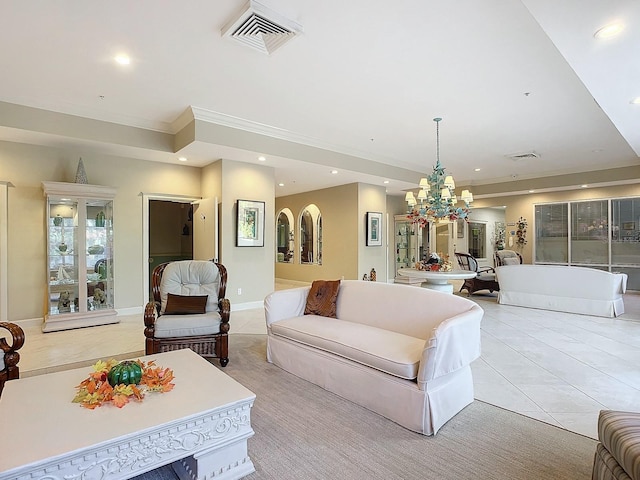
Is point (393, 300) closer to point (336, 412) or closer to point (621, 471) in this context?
point (336, 412)

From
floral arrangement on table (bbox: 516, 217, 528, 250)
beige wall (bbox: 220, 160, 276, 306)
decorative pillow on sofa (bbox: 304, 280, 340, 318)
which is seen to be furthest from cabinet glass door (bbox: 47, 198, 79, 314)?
floral arrangement on table (bbox: 516, 217, 528, 250)

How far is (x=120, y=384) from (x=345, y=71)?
11.0ft

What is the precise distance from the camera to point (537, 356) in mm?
3742

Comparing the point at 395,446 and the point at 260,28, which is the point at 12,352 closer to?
the point at 395,446

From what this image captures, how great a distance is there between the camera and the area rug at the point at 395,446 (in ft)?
6.09

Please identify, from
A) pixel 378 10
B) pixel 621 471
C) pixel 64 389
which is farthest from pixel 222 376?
pixel 378 10

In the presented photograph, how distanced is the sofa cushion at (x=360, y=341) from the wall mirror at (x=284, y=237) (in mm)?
6957

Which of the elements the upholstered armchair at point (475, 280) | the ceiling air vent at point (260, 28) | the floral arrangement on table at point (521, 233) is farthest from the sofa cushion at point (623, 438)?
the floral arrangement on table at point (521, 233)

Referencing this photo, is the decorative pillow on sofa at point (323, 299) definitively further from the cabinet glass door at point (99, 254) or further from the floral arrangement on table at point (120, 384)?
the cabinet glass door at point (99, 254)

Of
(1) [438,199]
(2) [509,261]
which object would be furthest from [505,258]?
(1) [438,199]

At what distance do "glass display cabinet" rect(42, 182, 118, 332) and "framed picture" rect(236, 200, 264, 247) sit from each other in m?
1.95

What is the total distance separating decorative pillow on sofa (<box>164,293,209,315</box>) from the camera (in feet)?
11.8

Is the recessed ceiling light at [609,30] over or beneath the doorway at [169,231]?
over

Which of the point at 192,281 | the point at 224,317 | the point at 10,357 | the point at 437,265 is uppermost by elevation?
the point at 437,265
